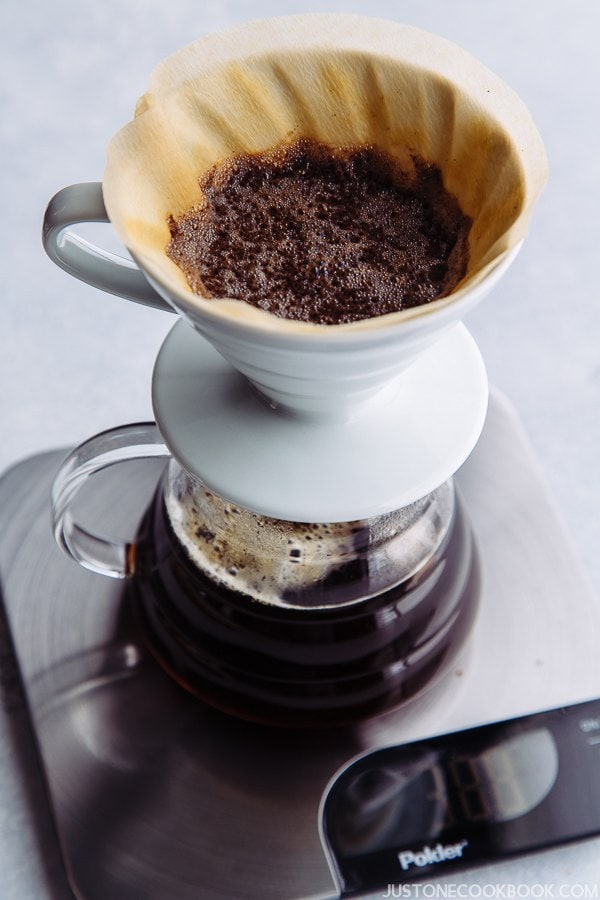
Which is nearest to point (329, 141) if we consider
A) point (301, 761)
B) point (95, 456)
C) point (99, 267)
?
point (99, 267)

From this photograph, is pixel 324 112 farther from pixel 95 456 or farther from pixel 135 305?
pixel 135 305

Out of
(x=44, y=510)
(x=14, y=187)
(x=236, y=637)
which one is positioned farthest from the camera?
(x=14, y=187)

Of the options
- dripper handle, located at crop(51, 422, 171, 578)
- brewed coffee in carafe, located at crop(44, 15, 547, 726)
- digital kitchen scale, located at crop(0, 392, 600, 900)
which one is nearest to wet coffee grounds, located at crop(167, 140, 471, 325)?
brewed coffee in carafe, located at crop(44, 15, 547, 726)

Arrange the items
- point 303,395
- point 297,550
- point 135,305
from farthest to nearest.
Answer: point 135,305
point 297,550
point 303,395

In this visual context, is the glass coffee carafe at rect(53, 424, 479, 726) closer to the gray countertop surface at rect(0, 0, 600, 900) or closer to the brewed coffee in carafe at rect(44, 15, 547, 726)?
the brewed coffee in carafe at rect(44, 15, 547, 726)

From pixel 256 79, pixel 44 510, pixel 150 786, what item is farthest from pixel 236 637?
pixel 256 79

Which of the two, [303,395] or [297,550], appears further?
[297,550]

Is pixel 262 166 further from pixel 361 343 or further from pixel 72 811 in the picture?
pixel 72 811
